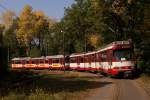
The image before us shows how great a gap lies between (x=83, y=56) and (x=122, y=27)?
23.7ft

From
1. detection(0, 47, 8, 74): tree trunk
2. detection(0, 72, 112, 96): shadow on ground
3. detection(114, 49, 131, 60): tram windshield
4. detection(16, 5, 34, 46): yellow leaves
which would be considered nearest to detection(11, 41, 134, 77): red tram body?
detection(114, 49, 131, 60): tram windshield

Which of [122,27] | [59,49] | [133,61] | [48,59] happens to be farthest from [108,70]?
[59,49]

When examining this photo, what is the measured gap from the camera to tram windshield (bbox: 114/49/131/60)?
3709 centimetres

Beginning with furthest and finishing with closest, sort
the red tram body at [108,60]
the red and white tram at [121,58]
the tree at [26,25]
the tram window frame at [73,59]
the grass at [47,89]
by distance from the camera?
the tree at [26,25]
the tram window frame at [73,59]
the red tram body at [108,60]
the red and white tram at [121,58]
the grass at [47,89]

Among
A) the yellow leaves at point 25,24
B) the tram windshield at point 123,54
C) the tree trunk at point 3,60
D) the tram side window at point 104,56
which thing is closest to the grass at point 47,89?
the tram windshield at point 123,54

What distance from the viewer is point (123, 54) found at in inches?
1467

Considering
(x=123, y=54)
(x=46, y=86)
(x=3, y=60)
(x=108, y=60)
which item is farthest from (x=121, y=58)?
(x=3, y=60)

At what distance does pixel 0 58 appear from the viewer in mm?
44625

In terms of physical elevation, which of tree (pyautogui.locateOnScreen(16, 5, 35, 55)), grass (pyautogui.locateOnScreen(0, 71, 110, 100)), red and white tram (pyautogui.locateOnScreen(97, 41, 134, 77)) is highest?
tree (pyautogui.locateOnScreen(16, 5, 35, 55))

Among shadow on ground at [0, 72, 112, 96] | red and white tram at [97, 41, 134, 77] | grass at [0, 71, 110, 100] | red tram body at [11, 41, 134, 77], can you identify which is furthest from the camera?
red tram body at [11, 41, 134, 77]

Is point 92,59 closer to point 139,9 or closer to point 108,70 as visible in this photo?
point 139,9

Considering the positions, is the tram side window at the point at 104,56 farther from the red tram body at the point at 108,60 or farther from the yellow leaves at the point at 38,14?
the yellow leaves at the point at 38,14

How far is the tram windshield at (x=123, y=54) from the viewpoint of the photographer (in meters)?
37.1

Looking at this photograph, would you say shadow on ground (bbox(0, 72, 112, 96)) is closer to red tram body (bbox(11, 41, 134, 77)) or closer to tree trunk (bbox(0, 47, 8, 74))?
red tram body (bbox(11, 41, 134, 77))
